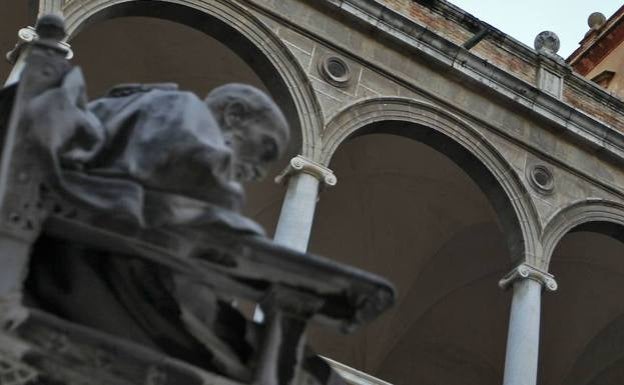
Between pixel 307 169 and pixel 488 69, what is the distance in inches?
97.2

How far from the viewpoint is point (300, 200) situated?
25.6 ft

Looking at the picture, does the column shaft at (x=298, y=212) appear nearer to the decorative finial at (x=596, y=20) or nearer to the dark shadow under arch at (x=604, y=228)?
the dark shadow under arch at (x=604, y=228)

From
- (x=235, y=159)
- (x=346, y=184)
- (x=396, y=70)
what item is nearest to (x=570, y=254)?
(x=346, y=184)

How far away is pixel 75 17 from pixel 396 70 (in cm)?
289

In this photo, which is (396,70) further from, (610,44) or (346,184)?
(610,44)

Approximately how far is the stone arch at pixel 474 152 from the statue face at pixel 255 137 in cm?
667

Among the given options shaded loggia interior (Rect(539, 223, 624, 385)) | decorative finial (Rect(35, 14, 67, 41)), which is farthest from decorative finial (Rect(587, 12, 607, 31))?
decorative finial (Rect(35, 14, 67, 41))

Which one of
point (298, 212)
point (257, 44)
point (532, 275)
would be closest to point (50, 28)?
point (298, 212)

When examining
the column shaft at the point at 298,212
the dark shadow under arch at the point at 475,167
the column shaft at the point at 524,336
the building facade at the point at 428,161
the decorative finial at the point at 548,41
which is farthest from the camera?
the decorative finial at the point at 548,41

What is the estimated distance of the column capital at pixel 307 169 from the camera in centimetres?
788

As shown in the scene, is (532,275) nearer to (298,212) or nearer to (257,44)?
(298,212)

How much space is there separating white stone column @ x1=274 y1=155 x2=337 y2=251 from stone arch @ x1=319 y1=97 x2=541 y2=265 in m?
0.74

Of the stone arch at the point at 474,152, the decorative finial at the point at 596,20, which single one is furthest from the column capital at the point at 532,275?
the decorative finial at the point at 596,20

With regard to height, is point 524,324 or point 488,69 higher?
point 488,69
